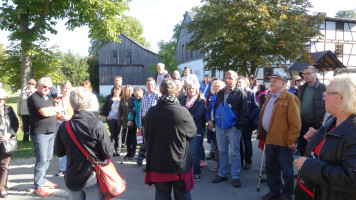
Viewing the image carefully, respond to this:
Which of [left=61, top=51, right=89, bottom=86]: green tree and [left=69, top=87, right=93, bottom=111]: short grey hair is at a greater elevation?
[left=61, top=51, right=89, bottom=86]: green tree

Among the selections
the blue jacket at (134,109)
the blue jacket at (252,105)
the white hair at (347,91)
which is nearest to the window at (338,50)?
the blue jacket at (252,105)

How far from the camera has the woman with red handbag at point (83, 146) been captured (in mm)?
3037

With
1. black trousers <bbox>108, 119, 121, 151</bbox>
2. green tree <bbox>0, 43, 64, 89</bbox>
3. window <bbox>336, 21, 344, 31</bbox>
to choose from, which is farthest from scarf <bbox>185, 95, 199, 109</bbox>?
window <bbox>336, 21, 344, 31</bbox>

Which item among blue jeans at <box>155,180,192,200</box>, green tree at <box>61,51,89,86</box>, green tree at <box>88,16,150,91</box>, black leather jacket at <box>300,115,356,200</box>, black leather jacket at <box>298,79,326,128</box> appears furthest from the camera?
green tree at <box>88,16,150,91</box>

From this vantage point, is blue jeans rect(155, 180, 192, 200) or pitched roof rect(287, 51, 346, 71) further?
pitched roof rect(287, 51, 346, 71)

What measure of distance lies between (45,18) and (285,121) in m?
12.3

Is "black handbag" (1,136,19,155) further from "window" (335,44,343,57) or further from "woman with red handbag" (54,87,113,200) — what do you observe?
"window" (335,44,343,57)

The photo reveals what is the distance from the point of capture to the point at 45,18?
1262 cm

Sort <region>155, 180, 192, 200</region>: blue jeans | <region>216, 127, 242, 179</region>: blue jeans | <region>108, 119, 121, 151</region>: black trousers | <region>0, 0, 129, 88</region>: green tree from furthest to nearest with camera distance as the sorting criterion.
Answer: <region>0, 0, 129, 88</region>: green tree
<region>108, 119, 121, 151</region>: black trousers
<region>216, 127, 242, 179</region>: blue jeans
<region>155, 180, 192, 200</region>: blue jeans

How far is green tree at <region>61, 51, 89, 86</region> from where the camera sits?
3878 cm

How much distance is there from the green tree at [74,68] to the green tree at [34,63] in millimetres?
26095

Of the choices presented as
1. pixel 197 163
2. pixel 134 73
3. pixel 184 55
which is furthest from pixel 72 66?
pixel 197 163

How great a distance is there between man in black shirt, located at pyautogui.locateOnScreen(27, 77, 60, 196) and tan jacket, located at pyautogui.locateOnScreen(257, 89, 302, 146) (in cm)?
384

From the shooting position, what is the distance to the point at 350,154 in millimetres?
1888
